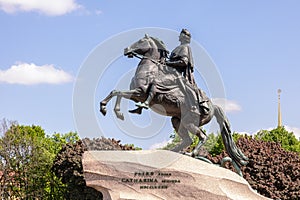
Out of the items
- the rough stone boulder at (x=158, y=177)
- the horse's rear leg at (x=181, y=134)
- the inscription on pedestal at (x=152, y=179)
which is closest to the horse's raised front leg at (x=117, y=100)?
the rough stone boulder at (x=158, y=177)

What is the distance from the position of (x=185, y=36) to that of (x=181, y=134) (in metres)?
2.06

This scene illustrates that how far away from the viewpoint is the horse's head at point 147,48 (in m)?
10.8

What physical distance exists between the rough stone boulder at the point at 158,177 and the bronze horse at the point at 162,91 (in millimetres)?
860

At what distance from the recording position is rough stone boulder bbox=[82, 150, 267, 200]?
9.99 m

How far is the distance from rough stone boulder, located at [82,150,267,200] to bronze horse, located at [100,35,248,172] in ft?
2.82

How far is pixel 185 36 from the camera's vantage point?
37.4ft

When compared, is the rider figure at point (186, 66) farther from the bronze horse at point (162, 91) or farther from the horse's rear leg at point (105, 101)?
the horse's rear leg at point (105, 101)

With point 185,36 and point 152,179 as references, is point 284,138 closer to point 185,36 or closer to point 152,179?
point 185,36

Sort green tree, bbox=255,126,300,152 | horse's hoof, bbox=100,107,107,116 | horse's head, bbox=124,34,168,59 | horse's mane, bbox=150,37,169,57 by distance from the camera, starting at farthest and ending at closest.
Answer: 1. green tree, bbox=255,126,300,152
2. horse's mane, bbox=150,37,169,57
3. horse's head, bbox=124,34,168,59
4. horse's hoof, bbox=100,107,107,116

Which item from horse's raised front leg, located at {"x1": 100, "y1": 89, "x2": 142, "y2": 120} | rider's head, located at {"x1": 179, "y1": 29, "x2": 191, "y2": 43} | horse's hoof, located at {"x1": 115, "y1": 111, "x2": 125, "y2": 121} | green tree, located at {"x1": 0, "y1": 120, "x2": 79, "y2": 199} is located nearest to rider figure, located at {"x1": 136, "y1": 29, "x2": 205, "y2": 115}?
rider's head, located at {"x1": 179, "y1": 29, "x2": 191, "y2": 43}

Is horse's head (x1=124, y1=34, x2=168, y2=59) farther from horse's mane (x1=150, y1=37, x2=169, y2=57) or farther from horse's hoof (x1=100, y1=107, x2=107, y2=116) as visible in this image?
horse's hoof (x1=100, y1=107, x2=107, y2=116)

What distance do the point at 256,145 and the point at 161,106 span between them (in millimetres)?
11909

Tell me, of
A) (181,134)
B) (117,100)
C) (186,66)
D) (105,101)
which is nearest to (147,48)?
(186,66)

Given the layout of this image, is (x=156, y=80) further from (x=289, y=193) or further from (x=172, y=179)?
Result: (x=289, y=193)
